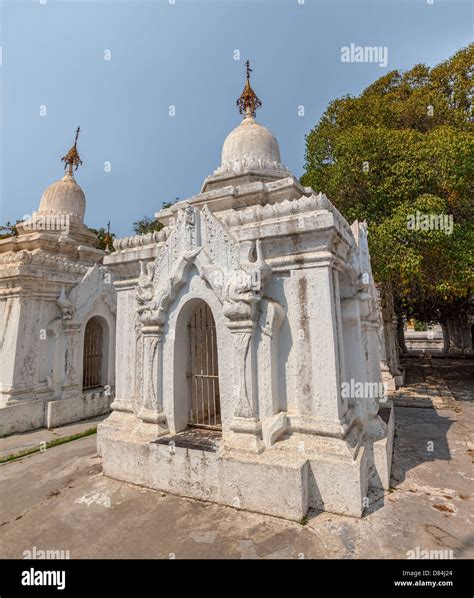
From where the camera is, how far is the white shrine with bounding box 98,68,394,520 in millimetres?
4715

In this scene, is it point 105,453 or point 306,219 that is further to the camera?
point 105,453

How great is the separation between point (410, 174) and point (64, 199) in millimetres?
12226

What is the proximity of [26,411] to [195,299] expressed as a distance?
263 inches

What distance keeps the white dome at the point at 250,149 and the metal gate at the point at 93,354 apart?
23.4 ft

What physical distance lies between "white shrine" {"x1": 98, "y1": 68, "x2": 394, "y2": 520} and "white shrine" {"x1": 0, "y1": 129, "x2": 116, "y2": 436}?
4.01m

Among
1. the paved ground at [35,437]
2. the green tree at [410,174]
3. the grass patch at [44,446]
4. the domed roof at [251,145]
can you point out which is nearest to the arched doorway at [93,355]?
the paved ground at [35,437]

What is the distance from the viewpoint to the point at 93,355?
11859 millimetres

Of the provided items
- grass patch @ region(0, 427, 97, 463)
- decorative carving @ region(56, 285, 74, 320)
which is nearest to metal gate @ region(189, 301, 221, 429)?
grass patch @ region(0, 427, 97, 463)

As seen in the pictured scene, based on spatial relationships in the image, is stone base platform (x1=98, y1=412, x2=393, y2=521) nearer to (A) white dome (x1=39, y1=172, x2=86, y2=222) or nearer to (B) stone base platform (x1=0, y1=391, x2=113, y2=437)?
(B) stone base platform (x1=0, y1=391, x2=113, y2=437)
